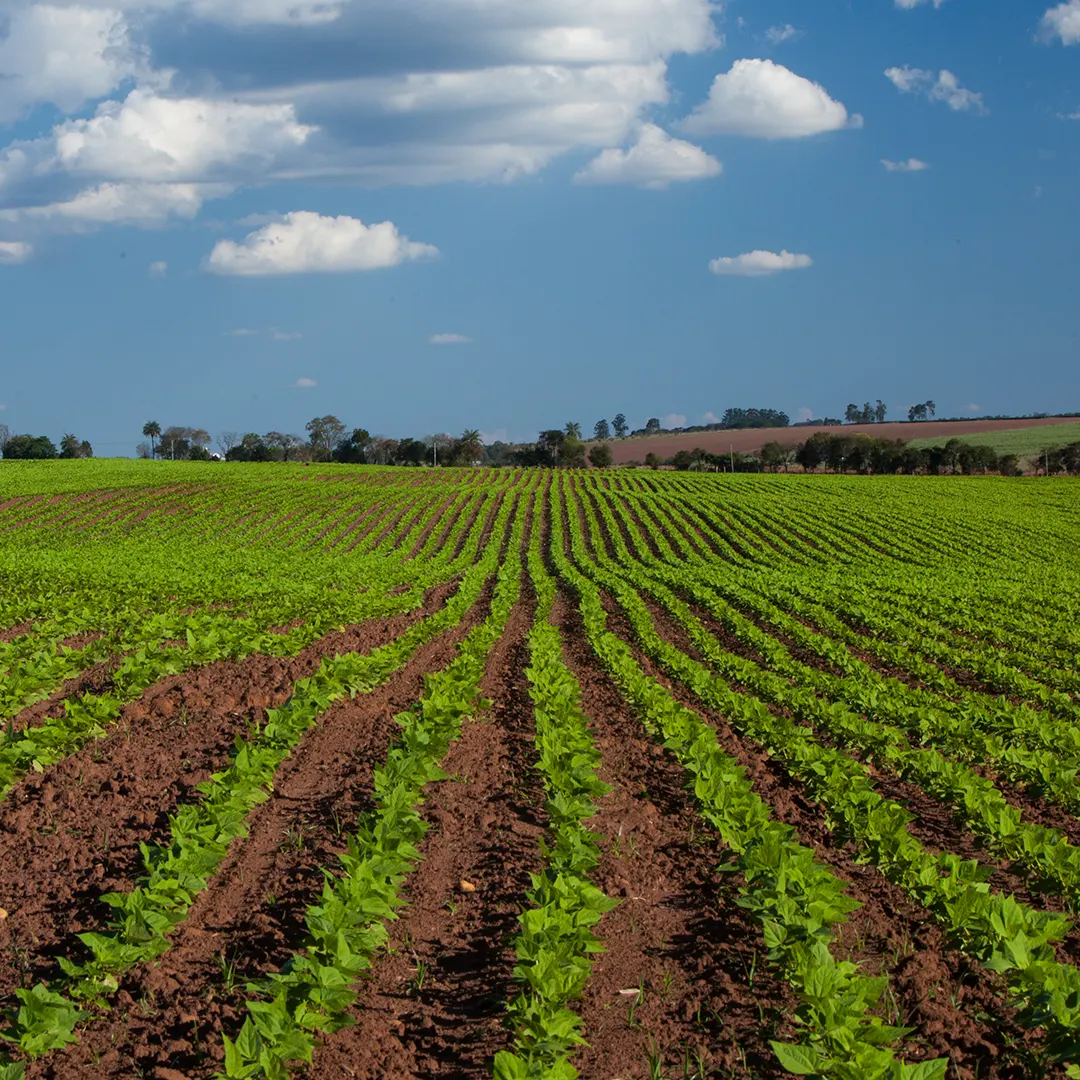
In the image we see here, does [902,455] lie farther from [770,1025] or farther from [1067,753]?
Result: [770,1025]

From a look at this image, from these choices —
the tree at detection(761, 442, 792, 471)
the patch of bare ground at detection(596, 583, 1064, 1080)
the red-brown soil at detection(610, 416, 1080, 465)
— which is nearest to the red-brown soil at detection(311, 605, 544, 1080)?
the patch of bare ground at detection(596, 583, 1064, 1080)

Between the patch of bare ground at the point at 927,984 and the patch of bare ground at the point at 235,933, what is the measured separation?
360 cm

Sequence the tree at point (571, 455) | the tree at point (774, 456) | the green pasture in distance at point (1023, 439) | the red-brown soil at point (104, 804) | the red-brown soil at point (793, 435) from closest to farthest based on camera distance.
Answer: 1. the red-brown soil at point (104, 804)
2. the green pasture in distance at point (1023, 439)
3. the tree at point (774, 456)
4. the red-brown soil at point (793, 435)
5. the tree at point (571, 455)

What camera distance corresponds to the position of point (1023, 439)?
105688mm

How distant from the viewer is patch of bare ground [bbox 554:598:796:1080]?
16.6 feet

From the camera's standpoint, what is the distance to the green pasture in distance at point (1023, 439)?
98.2 meters

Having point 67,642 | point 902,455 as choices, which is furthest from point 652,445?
point 67,642

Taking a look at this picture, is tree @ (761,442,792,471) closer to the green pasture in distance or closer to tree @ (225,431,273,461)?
the green pasture in distance

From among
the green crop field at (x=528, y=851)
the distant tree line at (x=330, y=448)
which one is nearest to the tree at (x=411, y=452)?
the distant tree line at (x=330, y=448)

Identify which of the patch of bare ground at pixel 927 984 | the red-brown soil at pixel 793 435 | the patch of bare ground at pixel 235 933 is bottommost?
the patch of bare ground at pixel 927 984

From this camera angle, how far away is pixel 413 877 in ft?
Result: 23.3

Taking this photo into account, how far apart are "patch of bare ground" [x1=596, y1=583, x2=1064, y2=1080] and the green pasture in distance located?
99.1 meters

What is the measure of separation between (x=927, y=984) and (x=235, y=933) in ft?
13.9

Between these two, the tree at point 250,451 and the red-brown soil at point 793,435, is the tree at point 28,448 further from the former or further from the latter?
the red-brown soil at point 793,435
